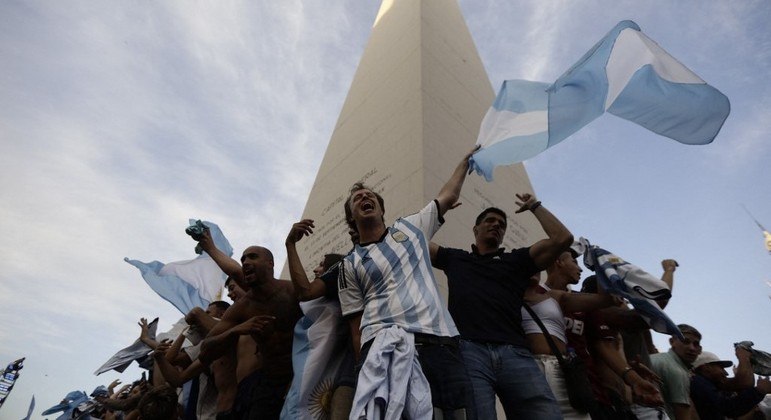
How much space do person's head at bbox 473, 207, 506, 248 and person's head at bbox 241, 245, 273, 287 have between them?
3.57ft

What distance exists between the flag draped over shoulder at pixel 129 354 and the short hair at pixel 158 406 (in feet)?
5.74

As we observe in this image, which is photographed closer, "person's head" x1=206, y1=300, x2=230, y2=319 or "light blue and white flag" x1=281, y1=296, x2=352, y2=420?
"light blue and white flag" x1=281, y1=296, x2=352, y2=420

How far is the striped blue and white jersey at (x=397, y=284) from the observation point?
1574 mm

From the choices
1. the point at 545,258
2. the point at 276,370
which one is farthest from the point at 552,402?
the point at 276,370

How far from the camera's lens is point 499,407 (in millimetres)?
3057

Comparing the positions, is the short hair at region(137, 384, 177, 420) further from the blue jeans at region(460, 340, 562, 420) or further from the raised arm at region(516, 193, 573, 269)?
the raised arm at region(516, 193, 573, 269)

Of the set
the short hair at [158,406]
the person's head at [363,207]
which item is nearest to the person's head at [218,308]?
the short hair at [158,406]

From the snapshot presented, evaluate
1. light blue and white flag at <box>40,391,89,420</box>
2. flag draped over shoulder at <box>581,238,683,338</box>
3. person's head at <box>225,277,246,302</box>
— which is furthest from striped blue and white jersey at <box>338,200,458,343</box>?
light blue and white flag at <box>40,391,89,420</box>

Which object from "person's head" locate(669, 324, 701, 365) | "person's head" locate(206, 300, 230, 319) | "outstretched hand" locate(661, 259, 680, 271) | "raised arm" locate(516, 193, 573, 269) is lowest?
"person's head" locate(669, 324, 701, 365)

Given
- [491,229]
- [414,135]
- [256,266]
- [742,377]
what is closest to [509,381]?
[491,229]

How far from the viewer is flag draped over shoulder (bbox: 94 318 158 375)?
4000 mm

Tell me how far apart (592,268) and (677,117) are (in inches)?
34.7

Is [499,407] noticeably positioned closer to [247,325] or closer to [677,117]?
[247,325]

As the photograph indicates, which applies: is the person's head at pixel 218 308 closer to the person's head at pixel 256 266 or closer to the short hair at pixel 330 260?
the person's head at pixel 256 266
